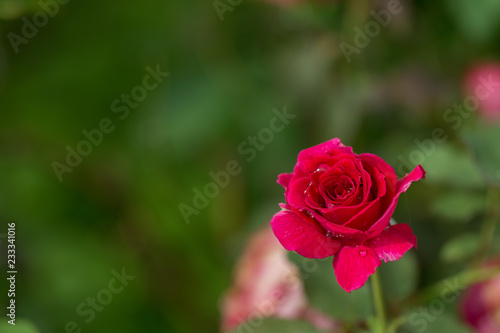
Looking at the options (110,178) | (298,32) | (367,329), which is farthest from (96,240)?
(367,329)

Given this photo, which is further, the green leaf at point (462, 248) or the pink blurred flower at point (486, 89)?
the pink blurred flower at point (486, 89)

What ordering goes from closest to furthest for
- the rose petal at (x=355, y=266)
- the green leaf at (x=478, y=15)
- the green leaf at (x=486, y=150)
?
the rose petal at (x=355, y=266) → the green leaf at (x=486, y=150) → the green leaf at (x=478, y=15)

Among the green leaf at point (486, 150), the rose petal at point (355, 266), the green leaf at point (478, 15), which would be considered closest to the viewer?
the rose petal at point (355, 266)

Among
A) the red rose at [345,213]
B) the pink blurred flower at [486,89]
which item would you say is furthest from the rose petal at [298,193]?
the pink blurred flower at [486,89]

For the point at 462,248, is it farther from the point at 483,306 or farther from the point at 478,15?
the point at 478,15

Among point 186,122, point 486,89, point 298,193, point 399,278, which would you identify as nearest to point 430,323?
point 399,278

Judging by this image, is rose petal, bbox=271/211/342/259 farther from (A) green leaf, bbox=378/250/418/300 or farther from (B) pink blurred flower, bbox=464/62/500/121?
(B) pink blurred flower, bbox=464/62/500/121

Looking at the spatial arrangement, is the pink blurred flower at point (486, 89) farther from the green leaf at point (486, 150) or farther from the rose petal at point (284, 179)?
the rose petal at point (284, 179)
